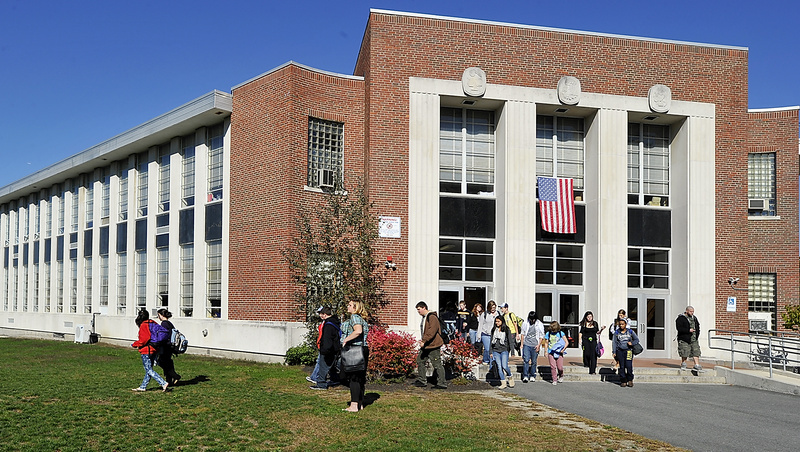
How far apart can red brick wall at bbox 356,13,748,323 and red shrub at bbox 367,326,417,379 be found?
17.8 ft

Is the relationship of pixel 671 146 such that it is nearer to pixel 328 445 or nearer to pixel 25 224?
pixel 328 445

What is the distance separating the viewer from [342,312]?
19906 millimetres

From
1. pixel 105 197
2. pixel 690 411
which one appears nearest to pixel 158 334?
pixel 690 411

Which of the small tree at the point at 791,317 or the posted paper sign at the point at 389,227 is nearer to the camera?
the posted paper sign at the point at 389,227

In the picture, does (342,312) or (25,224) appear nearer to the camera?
(342,312)

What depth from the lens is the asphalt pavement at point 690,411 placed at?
1110cm

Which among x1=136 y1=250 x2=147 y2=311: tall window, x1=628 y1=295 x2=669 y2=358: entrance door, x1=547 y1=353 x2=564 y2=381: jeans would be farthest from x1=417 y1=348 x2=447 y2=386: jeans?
x1=136 y1=250 x2=147 y2=311: tall window

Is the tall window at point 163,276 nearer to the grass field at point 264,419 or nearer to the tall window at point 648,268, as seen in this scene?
the grass field at point 264,419

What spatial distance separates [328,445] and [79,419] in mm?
3768

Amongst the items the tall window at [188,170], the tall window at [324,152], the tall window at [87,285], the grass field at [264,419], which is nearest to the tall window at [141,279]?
the tall window at [188,170]

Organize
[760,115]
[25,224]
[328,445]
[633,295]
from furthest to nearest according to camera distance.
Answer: [25,224]
[760,115]
[633,295]
[328,445]

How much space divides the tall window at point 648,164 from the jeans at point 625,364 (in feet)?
27.2

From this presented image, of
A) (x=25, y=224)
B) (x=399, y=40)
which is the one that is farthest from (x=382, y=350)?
(x=25, y=224)

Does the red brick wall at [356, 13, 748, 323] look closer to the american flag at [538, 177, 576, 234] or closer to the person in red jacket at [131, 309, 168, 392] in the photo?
the american flag at [538, 177, 576, 234]
